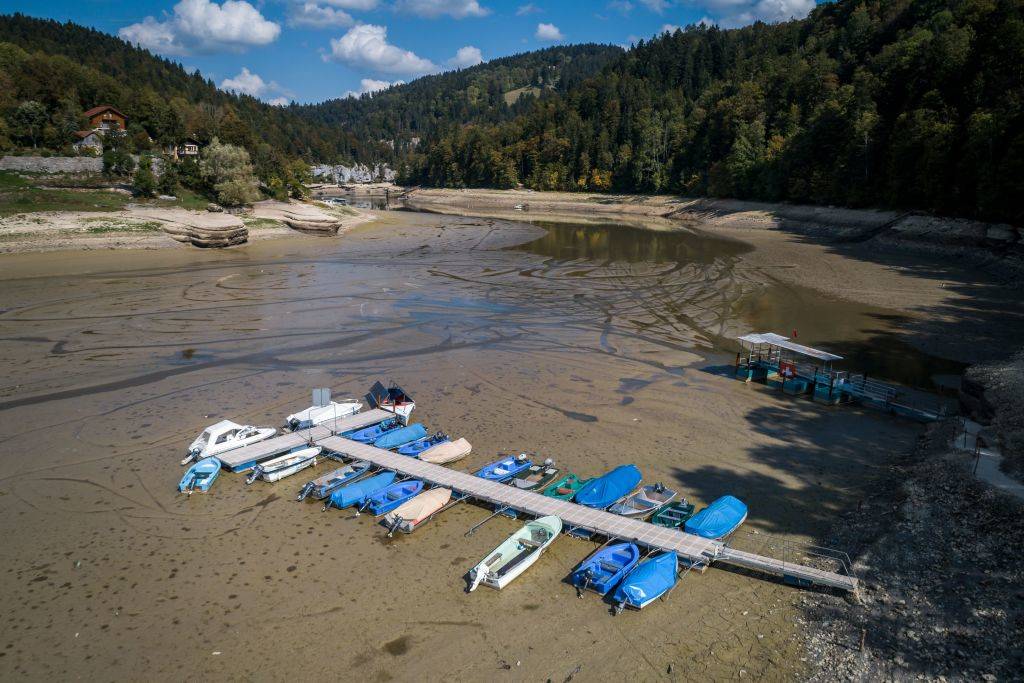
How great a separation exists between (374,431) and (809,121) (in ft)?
309

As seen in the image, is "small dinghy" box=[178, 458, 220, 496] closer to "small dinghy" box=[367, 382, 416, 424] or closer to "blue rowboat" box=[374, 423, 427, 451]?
"blue rowboat" box=[374, 423, 427, 451]

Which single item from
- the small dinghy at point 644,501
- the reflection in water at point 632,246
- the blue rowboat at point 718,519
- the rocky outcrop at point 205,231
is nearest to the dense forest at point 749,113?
the reflection in water at point 632,246

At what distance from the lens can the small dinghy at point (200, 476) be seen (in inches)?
635

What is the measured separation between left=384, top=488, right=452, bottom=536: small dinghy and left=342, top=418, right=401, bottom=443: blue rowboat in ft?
14.9

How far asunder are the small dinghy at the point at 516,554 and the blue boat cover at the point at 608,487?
1.44 meters

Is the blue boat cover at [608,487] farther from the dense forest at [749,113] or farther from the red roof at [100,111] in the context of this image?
the red roof at [100,111]

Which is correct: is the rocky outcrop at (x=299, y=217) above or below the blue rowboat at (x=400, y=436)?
above

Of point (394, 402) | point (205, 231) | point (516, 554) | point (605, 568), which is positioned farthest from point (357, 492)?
point (205, 231)

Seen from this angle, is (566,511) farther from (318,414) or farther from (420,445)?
(318,414)

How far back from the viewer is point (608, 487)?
1570cm

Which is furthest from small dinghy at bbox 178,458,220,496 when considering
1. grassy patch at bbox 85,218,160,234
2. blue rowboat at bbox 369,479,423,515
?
grassy patch at bbox 85,218,160,234

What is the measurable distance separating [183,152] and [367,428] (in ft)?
321

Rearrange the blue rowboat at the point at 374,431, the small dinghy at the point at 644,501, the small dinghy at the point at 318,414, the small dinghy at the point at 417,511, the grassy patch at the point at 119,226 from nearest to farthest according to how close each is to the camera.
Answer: the small dinghy at the point at 417,511 < the small dinghy at the point at 644,501 < the blue rowboat at the point at 374,431 < the small dinghy at the point at 318,414 < the grassy patch at the point at 119,226

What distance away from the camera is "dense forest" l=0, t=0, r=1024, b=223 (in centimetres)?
5872
